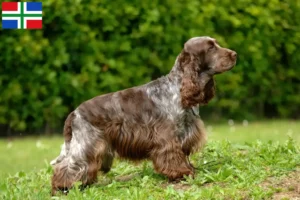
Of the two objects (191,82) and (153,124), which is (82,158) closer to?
(153,124)

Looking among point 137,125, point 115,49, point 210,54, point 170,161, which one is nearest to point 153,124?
point 137,125

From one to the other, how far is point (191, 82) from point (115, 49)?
4.59m

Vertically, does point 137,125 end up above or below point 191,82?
below

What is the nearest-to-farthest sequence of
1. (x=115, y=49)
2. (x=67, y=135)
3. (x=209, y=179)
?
1. (x=209, y=179)
2. (x=67, y=135)
3. (x=115, y=49)

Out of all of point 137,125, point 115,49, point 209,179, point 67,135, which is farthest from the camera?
point 115,49

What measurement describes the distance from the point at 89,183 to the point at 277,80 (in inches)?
263

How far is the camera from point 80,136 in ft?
21.4

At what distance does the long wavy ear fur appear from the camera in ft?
21.2

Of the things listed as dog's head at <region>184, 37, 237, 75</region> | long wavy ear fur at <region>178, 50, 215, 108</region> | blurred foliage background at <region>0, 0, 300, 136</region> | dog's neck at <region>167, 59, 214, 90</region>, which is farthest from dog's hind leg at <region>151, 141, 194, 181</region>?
blurred foliage background at <region>0, 0, 300, 136</region>

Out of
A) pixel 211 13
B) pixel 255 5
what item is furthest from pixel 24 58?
pixel 255 5

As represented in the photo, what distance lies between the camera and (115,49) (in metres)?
11.0

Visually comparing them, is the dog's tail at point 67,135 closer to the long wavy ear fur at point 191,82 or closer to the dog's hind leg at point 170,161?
the dog's hind leg at point 170,161

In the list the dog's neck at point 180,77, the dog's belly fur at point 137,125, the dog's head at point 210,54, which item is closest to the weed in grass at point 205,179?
the dog's belly fur at point 137,125

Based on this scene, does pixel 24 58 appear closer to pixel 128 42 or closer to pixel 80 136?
pixel 128 42
